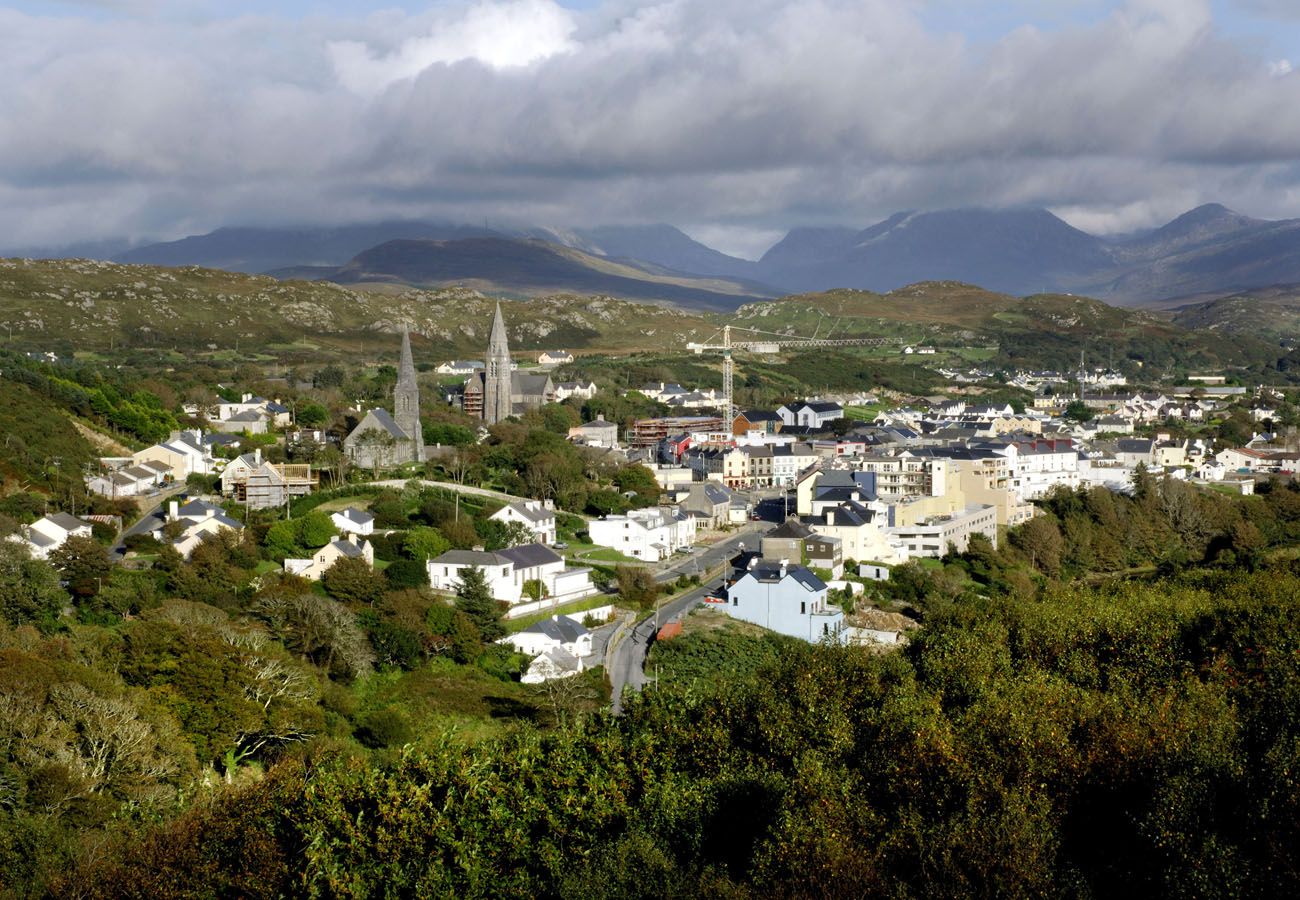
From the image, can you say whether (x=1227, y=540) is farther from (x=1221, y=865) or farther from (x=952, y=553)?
(x=1221, y=865)

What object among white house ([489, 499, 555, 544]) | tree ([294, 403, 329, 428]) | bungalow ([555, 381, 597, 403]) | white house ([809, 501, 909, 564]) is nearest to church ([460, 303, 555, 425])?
bungalow ([555, 381, 597, 403])

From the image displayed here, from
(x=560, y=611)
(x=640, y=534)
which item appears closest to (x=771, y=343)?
(x=640, y=534)

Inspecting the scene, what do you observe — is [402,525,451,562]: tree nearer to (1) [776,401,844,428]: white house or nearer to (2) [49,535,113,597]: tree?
(2) [49,535,113,597]: tree

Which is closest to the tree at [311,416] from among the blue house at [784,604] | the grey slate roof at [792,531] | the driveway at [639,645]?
the grey slate roof at [792,531]

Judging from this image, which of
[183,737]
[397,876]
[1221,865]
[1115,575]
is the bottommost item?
[1115,575]

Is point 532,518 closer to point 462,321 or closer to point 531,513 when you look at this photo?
point 531,513

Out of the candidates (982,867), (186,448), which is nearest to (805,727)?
(982,867)
